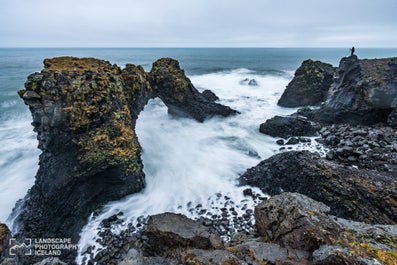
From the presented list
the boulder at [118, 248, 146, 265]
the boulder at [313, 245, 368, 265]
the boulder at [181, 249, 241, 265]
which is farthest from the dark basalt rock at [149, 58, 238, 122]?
the boulder at [313, 245, 368, 265]

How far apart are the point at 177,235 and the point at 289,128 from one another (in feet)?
46.9

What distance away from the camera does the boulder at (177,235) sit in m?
7.24

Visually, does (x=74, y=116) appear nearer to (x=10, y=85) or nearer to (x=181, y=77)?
(x=181, y=77)

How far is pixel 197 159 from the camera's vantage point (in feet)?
54.4

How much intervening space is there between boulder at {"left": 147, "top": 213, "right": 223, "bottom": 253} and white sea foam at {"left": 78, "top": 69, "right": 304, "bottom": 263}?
10.2 feet

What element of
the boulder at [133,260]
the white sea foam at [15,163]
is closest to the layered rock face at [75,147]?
the white sea foam at [15,163]

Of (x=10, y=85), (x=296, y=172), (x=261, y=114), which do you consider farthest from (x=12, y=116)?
(x=296, y=172)

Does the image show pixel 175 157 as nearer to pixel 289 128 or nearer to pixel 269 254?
pixel 289 128

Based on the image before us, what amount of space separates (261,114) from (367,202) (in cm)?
1789

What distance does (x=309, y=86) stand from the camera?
2752 centimetres
